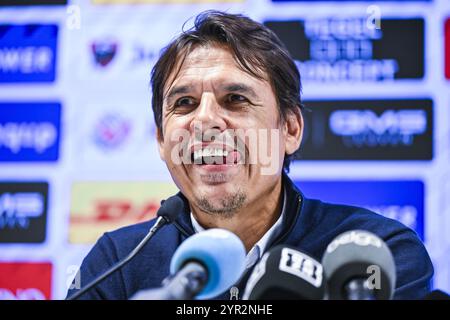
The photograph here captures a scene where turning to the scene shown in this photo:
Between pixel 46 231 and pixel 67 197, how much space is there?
159mm

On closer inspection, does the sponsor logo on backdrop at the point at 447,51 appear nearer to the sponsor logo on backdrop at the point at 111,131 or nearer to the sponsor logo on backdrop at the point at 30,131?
the sponsor logo on backdrop at the point at 111,131

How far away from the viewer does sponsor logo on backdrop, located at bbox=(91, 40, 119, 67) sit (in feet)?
8.85

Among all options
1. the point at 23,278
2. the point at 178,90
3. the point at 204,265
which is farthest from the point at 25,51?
the point at 204,265

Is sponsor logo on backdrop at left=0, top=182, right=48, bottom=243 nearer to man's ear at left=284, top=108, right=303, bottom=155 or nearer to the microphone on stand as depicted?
man's ear at left=284, top=108, right=303, bottom=155

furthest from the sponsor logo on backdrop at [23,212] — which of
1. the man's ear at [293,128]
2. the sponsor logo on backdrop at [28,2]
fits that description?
the man's ear at [293,128]

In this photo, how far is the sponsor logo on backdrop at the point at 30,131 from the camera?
8.83 feet

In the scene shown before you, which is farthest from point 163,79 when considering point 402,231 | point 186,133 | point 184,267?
point 184,267

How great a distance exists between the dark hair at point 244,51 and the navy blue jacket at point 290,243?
0.28 metres

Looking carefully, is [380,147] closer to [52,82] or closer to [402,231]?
[402,231]

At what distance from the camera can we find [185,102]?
6.17ft

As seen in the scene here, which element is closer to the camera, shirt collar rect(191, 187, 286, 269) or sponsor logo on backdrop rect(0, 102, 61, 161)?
shirt collar rect(191, 187, 286, 269)

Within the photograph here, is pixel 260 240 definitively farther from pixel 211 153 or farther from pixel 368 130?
pixel 368 130

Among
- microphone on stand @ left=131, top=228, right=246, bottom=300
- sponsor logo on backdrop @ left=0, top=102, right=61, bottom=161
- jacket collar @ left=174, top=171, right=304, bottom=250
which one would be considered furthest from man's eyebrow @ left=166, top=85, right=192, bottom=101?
sponsor logo on backdrop @ left=0, top=102, right=61, bottom=161

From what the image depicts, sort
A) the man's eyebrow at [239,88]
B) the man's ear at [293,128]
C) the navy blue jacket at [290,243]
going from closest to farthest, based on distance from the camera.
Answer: the navy blue jacket at [290,243] → the man's eyebrow at [239,88] → the man's ear at [293,128]
